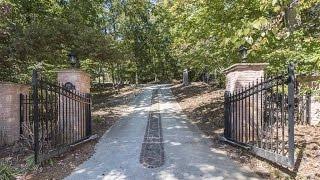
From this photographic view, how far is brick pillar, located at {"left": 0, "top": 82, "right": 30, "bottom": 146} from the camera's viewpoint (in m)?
8.87

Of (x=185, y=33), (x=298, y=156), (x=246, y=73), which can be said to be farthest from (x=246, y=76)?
(x=185, y=33)

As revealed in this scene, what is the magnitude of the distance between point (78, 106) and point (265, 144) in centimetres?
444

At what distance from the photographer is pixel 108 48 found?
12.8 metres

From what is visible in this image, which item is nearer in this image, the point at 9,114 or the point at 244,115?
the point at 244,115

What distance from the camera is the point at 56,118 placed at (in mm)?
8484

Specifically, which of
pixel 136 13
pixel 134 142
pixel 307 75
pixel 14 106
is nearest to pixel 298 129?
pixel 307 75

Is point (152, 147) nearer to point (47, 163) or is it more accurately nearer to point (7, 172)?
point (47, 163)

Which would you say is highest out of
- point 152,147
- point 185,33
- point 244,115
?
point 185,33

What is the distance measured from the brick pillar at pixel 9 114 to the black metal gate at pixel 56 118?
0.51 ft

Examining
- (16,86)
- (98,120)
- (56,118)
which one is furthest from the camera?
(98,120)

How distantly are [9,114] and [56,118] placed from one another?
4.58 ft

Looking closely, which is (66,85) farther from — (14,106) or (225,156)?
(225,156)

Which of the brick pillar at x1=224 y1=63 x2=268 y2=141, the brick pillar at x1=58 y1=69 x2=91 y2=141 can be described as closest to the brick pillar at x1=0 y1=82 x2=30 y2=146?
the brick pillar at x1=58 y1=69 x2=91 y2=141

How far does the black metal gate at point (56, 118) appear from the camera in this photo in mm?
6729
